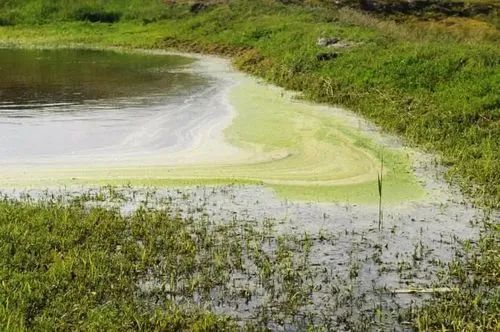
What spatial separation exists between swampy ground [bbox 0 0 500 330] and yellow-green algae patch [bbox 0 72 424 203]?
1.09 metres

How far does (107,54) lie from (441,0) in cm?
2248

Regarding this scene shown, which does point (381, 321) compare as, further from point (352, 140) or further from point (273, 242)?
point (352, 140)

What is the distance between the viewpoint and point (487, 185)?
11336mm

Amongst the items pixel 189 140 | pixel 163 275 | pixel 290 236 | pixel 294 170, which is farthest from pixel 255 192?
pixel 189 140

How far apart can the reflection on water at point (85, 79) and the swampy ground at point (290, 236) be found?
3.52 meters

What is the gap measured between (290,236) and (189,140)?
6.18m

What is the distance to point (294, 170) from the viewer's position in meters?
12.6

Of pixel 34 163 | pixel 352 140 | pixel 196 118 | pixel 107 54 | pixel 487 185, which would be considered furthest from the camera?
pixel 107 54

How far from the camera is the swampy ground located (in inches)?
271

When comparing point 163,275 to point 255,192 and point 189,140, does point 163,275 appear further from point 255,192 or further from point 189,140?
point 189,140

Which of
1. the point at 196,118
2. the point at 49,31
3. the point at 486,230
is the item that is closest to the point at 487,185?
the point at 486,230

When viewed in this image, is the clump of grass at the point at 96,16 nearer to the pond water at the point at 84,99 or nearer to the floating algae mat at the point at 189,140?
the pond water at the point at 84,99

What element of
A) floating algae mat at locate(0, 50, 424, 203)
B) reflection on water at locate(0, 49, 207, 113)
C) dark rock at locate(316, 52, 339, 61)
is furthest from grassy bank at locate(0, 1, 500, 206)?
reflection on water at locate(0, 49, 207, 113)

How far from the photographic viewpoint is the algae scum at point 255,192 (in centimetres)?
747
